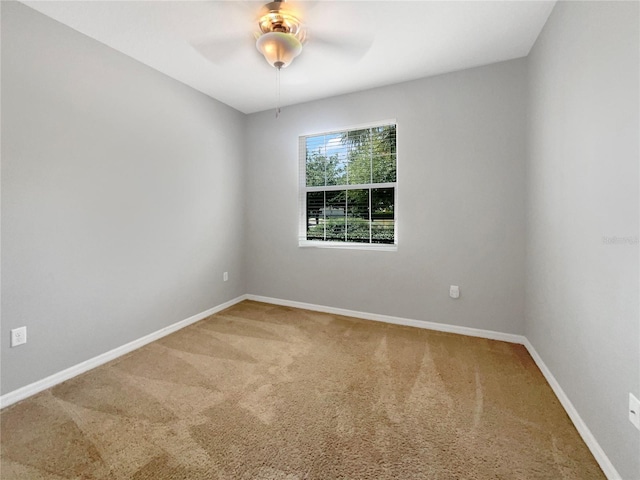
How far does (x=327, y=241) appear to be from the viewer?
11.7 feet

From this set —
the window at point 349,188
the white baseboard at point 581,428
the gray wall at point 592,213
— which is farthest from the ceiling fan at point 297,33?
the white baseboard at point 581,428

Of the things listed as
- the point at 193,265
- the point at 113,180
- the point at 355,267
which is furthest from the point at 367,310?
the point at 113,180

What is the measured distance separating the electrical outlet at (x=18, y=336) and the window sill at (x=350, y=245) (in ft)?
8.38

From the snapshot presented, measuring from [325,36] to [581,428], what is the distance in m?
3.08

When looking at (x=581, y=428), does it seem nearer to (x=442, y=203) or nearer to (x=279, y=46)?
Answer: (x=442, y=203)

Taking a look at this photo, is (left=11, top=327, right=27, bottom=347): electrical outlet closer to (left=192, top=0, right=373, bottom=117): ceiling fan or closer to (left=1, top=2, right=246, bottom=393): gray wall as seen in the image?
(left=1, top=2, right=246, bottom=393): gray wall

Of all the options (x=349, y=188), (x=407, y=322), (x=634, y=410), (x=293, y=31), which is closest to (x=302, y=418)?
(x=634, y=410)

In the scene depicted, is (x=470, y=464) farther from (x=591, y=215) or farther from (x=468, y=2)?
(x=468, y=2)

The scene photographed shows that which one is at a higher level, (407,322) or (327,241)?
(327,241)

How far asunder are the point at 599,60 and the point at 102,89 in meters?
3.36

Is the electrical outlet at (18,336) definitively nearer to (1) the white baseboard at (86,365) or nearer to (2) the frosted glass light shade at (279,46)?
(1) the white baseboard at (86,365)

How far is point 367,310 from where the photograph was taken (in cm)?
325

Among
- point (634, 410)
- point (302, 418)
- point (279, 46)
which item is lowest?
point (302, 418)

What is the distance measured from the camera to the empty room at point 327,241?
4.47ft
